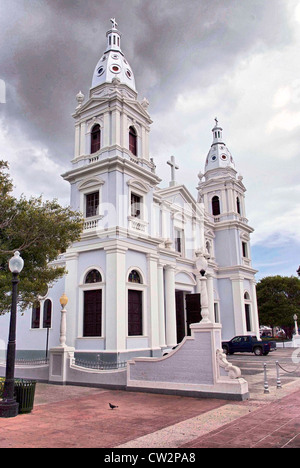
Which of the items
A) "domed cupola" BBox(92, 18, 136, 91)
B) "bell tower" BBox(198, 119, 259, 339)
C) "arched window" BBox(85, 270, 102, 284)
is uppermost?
"domed cupola" BBox(92, 18, 136, 91)

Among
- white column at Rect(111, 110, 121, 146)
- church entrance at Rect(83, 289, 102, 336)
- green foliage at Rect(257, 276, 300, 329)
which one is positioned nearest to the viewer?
church entrance at Rect(83, 289, 102, 336)

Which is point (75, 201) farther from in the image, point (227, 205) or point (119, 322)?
point (227, 205)

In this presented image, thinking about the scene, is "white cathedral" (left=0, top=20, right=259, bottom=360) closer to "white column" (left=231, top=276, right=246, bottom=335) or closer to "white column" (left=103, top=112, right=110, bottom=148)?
"white column" (left=103, top=112, right=110, bottom=148)

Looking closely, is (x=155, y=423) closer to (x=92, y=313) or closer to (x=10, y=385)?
(x=10, y=385)

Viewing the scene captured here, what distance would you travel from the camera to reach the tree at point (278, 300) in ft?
153

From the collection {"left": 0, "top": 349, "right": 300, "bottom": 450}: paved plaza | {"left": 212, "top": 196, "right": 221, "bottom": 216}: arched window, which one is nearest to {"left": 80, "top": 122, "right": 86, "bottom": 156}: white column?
{"left": 0, "top": 349, "right": 300, "bottom": 450}: paved plaza

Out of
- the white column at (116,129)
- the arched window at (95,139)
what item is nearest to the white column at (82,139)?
the arched window at (95,139)

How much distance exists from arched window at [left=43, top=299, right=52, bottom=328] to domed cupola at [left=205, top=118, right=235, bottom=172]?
20.5 metres

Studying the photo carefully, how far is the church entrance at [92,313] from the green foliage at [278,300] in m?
33.5

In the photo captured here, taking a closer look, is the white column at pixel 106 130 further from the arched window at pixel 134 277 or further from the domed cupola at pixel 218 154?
the domed cupola at pixel 218 154

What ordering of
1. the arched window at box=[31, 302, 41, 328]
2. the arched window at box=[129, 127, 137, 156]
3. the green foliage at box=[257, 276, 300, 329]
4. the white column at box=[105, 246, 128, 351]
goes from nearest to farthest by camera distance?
1. the white column at box=[105, 246, 128, 351]
2. the arched window at box=[129, 127, 137, 156]
3. the arched window at box=[31, 302, 41, 328]
4. the green foliage at box=[257, 276, 300, 329]

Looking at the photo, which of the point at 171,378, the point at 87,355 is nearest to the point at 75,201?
the point at 87,355

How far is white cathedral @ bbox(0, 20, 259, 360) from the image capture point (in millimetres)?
18531

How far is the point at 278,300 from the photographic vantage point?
47.9 m
